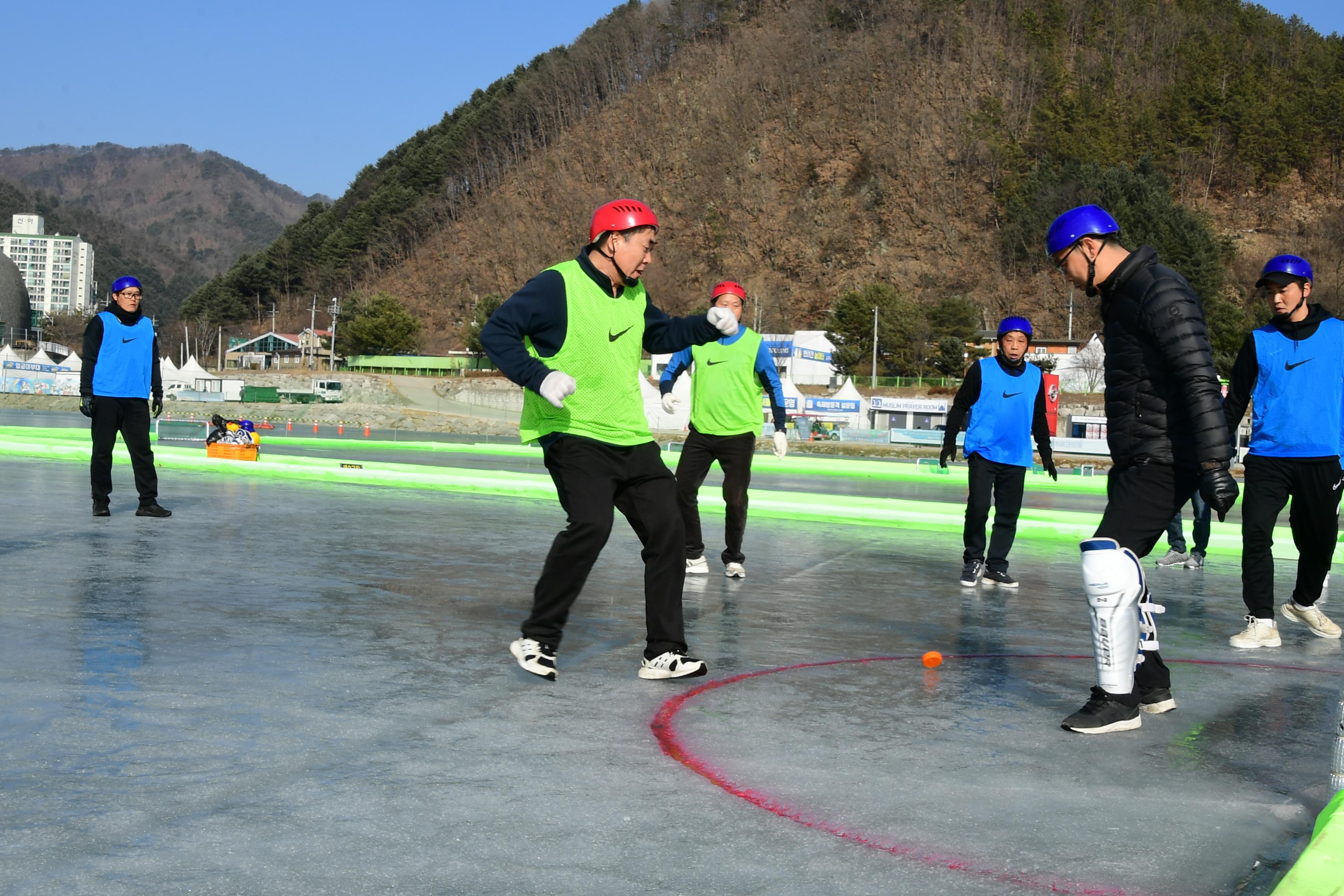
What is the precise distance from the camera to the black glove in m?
4.20

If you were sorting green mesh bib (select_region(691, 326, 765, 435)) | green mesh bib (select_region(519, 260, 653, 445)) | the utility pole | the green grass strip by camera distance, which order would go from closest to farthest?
green mesh bib (select_region(519, 260, 653, 445))
green mesh bib (select_region(691, 326, 765, 435))
the green grass strip
the utility pole

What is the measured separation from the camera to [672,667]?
4.52 m

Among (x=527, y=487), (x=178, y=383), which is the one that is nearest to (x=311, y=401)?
(x=178, y=383)

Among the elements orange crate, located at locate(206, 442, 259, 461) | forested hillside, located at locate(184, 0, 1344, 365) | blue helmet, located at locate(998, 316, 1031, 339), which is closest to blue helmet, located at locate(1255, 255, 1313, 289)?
blue helmet, located at locate(998, 316, 1031, 339)

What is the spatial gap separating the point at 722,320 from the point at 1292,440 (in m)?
3.06

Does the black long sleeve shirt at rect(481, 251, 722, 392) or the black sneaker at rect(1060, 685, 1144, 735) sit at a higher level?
the black long sleeve shirt at rect(481, 251, 722, 392)

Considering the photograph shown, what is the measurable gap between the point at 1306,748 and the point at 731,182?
369 feet

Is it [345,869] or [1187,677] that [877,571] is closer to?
[1187,677]

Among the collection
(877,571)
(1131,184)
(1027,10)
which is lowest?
(877,571)

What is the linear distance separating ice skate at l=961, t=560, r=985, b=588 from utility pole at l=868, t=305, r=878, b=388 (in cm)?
6255

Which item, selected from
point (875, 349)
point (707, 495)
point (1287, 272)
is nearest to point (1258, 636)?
point (1287, 272)

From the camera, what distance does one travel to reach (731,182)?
113 m

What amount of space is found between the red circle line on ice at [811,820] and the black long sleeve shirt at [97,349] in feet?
22.1

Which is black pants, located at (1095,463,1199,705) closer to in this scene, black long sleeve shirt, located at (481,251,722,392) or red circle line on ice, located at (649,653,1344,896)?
red circle line on ice, located at (649,653,1344,896)
